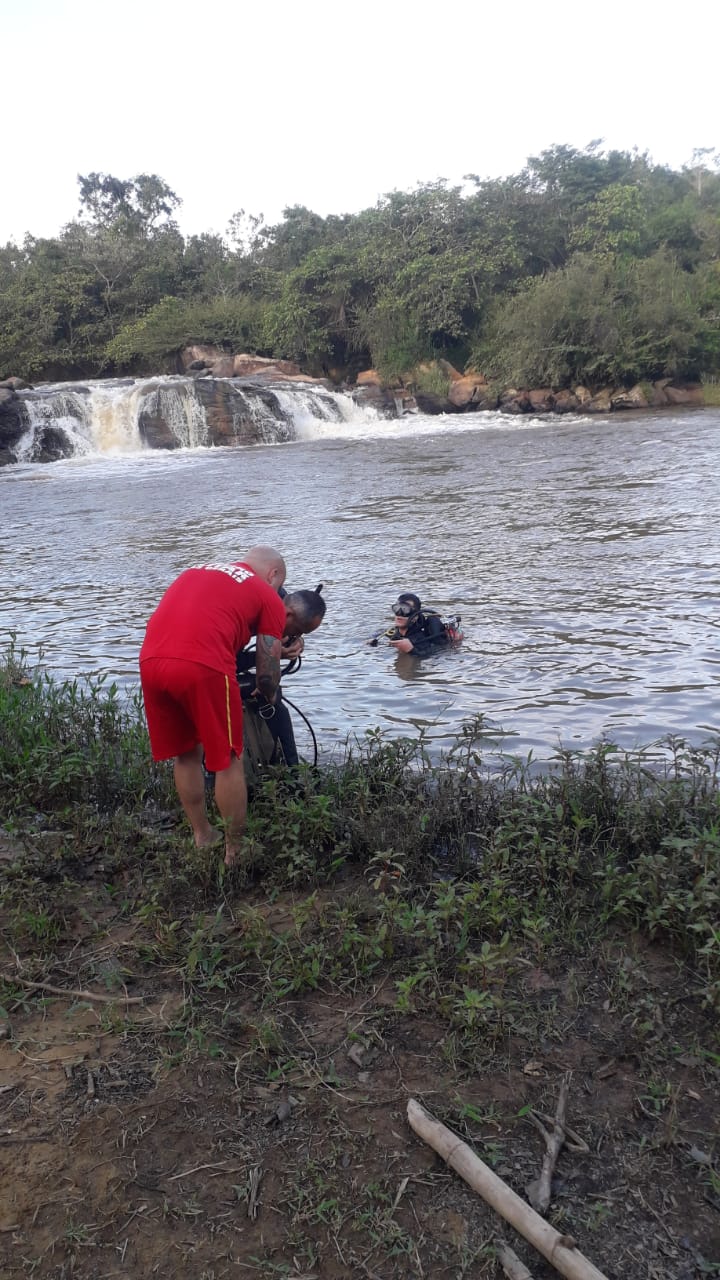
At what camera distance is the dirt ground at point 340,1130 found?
218 cm

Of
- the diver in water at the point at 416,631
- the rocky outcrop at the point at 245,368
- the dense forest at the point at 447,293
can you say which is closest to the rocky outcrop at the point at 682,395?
the dense forest at the point at 447,293

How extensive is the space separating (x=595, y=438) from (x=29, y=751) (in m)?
20.5

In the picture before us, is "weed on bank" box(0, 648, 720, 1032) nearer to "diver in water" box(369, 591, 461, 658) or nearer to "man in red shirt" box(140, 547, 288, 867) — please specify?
"man in red shirt" box(140, 547, 288, 867)

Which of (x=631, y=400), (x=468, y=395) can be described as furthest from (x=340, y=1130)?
(x=468, y=395)

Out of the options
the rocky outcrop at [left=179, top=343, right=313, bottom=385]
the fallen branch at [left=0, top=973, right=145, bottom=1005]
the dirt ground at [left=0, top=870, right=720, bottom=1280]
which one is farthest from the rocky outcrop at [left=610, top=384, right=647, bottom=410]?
the fallen branch at [left=0, top=973, right=145, bottom=1005]

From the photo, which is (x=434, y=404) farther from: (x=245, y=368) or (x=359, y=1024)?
(x=359, y=1024)

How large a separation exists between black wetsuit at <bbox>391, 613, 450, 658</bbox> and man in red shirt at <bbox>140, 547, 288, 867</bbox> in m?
3.10

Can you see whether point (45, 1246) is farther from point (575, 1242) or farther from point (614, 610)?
point (614, 610)

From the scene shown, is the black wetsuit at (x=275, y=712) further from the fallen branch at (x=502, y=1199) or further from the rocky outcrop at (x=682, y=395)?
the rocky outcrop at (x=682, y=395)

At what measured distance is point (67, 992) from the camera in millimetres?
3115

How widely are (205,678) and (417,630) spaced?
12.0 feet

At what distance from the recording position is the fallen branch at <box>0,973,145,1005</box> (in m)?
3.04

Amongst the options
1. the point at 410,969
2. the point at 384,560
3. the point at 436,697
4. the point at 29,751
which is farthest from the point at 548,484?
the point at 410,969

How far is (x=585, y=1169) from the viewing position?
2.36 metres
